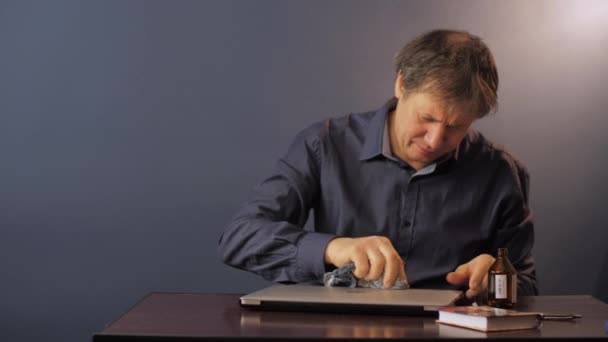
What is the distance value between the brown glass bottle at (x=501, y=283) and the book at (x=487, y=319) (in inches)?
7.2

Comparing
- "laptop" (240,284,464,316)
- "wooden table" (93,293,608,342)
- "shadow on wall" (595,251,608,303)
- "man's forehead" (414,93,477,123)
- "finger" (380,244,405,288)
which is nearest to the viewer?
"wooden table" (93,293,608,342)

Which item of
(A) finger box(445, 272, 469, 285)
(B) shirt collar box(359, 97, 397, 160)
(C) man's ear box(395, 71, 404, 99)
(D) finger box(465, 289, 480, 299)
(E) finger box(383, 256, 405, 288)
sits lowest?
(D) finger box(465, 289, 480, 299)

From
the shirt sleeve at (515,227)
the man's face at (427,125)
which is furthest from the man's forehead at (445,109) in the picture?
the shirt sleeve at (515,227)

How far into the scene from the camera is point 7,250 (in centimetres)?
259

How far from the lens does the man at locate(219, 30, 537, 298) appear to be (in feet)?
5.88

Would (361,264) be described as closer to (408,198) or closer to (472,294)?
(472,294)

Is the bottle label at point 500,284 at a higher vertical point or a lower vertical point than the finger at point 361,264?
lower

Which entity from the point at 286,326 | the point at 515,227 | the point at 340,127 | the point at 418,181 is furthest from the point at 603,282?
the point at 286,326

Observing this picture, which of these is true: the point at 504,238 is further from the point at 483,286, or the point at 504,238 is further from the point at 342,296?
the point at 342,296

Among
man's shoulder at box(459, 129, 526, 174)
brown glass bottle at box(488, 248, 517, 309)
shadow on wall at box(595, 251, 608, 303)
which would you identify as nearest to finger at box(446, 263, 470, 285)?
brown glass bottle at box(488, 248, 517, 309)

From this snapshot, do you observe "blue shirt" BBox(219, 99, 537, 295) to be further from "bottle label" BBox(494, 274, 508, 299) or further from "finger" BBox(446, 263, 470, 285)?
"bottle label" BBox(494, 274, 508, 299)

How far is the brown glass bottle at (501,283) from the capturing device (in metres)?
1.50

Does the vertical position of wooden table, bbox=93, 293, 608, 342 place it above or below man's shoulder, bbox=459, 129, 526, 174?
below

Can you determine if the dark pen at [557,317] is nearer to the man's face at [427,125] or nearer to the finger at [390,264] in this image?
the finger at [390,264]
